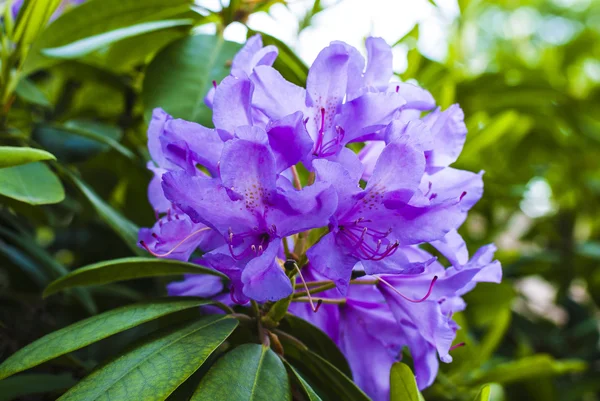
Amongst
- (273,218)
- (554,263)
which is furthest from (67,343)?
(554,263)

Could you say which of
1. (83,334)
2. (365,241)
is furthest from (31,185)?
(365,241)

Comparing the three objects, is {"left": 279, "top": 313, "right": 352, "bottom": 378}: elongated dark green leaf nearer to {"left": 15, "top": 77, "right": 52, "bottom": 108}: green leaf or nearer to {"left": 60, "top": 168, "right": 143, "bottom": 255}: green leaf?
{"left": 60, "top": 168, "right": 143, "bottom": 255}: green leaf

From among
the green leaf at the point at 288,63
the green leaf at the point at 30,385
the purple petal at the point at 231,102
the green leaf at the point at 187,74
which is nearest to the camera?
the purple petal at the point at 231,102

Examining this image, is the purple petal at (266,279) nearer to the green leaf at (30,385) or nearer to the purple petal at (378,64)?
the purple petal at (378,64)

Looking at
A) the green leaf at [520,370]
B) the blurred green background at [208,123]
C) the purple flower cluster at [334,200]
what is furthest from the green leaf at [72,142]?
the green leaf at [520,370]

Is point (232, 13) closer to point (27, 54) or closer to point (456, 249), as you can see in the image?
point (27, 54)

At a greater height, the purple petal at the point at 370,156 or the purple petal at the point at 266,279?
the purple petal at the point at 370,156
